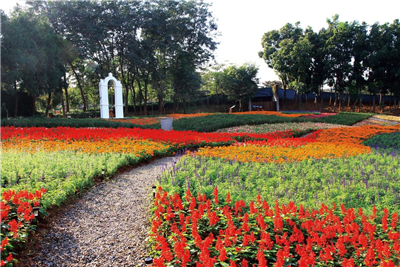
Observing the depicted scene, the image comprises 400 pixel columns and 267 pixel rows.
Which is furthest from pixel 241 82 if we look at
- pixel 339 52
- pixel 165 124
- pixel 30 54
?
pixel 30 54

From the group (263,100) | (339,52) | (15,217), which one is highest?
(339,52)

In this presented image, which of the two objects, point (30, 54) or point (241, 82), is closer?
point (30, 54)

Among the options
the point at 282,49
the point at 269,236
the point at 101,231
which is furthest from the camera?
the point at 282,49

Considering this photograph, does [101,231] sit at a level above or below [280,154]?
below

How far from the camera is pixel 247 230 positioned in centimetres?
302

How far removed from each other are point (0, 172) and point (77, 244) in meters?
2.47

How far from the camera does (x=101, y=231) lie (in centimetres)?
386

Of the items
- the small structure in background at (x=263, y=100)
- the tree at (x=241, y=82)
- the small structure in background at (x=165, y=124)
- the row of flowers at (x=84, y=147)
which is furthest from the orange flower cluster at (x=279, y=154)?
the small structure in background at (x=263, y=100)

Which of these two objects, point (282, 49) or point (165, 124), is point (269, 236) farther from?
point (282, 49)

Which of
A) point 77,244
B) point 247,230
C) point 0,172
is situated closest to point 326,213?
point 247,230

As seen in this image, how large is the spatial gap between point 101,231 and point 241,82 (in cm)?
3445

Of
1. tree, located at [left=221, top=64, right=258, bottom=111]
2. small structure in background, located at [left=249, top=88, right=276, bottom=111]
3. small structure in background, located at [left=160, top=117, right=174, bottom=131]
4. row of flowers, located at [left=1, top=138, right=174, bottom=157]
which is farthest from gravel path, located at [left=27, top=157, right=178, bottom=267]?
small structure in background, located at [left=249, top=88, right=276, bottom=111]

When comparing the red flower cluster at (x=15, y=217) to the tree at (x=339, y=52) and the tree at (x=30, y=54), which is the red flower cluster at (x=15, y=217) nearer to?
the tree at (x=30, y=54)

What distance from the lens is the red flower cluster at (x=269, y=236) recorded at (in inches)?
102
